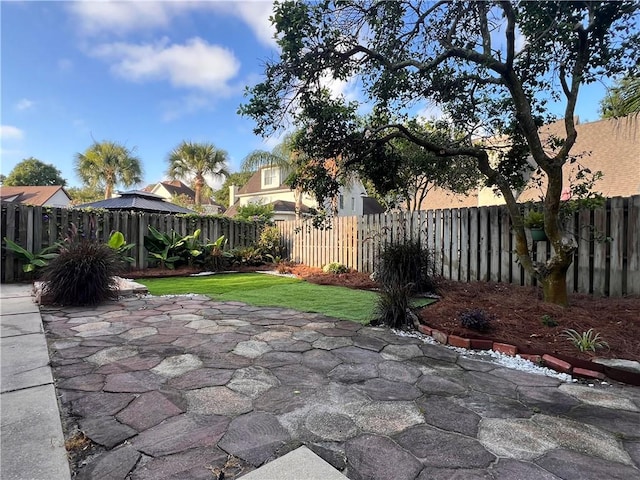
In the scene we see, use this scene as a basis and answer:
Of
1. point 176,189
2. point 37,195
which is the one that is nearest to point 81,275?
point 37,195

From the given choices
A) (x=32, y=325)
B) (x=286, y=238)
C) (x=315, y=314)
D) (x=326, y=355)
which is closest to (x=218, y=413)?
(x=326, y=355)

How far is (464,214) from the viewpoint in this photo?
6.53 meters

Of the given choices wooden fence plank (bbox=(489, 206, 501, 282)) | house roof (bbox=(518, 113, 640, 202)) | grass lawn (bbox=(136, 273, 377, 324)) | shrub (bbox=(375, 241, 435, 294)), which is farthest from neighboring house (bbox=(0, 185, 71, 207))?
house roof (bbox=(518, 113, 640, 202))

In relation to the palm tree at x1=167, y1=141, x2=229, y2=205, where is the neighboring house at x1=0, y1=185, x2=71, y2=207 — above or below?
below

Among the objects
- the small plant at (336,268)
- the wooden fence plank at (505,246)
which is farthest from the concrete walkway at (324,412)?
the small plant at (336,268)

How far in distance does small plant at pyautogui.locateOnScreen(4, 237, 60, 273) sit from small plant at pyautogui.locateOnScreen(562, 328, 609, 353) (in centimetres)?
825

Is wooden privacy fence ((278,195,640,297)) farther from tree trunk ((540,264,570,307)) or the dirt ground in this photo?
tree trunk ((540,264,570,307))

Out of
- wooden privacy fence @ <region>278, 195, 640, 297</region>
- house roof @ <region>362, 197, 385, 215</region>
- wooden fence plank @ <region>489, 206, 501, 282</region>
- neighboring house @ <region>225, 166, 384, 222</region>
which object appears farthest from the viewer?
house roof @ <region>362, 197, 385, 215</region>

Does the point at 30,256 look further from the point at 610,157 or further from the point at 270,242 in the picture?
the point at 610,157

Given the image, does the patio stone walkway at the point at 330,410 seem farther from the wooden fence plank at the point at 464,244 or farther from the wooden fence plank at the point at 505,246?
the wooden fence plank at the point at 464,244

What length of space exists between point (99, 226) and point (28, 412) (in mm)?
7591

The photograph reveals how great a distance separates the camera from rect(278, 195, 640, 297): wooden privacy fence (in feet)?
15.4

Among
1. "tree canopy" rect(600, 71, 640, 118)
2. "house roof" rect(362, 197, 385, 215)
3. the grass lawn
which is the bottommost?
the grass lawn

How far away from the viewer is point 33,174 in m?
36.9
